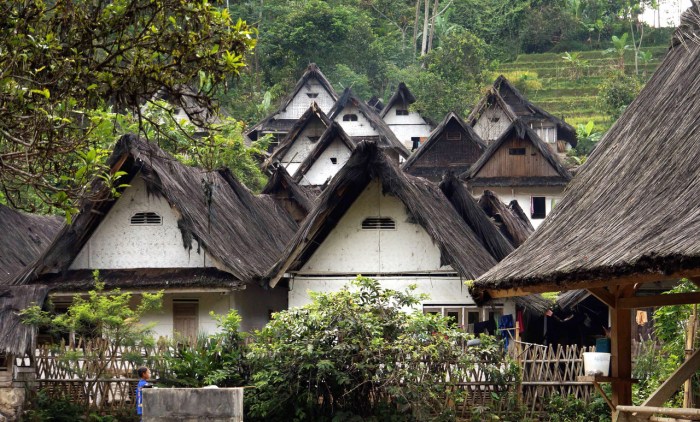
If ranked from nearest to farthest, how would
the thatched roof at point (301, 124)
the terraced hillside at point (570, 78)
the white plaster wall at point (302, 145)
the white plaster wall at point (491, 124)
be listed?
the thatched roof at point (301, 124), the white plaster wall at point (302, 145), the white plaster wall at point (491, 124), the terraced hillside at point (570, 78)

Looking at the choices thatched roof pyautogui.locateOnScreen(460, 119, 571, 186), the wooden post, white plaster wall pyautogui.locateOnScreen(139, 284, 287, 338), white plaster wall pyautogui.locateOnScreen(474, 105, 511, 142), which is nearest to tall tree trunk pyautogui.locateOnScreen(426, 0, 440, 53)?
white plaster wall pyautogui.locateOnScreen(474, 105, 511, 142)

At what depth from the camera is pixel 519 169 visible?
4084cm

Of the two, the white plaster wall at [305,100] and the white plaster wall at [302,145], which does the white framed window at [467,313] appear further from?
the white plaster wall at [305,100]

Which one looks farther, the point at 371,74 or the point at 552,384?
the point at 371,74

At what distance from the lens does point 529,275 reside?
1104 centimetres

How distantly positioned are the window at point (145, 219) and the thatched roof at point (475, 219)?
18.9ft

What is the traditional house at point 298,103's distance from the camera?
2109 inches

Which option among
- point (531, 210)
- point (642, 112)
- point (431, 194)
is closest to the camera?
point (642, 112)

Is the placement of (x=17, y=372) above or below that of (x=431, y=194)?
below

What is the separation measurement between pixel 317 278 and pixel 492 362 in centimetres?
519

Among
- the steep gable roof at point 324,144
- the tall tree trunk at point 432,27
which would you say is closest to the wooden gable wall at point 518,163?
the steep gable roof at point 324,144

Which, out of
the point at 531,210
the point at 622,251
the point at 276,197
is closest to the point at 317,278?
the point at 276,197

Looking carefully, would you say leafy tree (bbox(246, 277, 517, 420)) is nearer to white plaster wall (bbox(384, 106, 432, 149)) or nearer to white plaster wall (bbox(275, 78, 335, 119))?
white plaster wall (bbox(275, 78, 335, 119))

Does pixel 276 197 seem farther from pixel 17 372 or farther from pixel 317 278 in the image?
pixel 17 372
